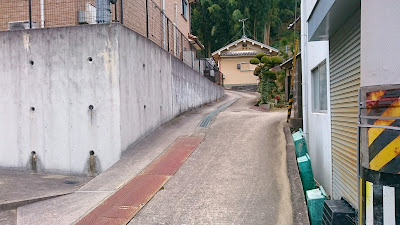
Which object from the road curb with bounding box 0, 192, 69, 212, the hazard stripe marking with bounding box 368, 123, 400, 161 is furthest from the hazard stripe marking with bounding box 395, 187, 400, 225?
the road curb with bounding box 0, 192, 69, 212

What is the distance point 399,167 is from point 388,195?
0.58ft

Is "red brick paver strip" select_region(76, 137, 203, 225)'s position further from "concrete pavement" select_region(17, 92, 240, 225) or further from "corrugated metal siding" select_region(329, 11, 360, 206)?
"corrugated metal siding" select_region(329, 11, 360, 206)

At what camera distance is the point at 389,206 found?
1897 millimetres

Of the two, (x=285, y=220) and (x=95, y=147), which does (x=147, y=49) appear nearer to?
(x=95, y=147)

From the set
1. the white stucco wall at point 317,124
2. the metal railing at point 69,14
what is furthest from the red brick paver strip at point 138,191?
the metal railing at point 69,14

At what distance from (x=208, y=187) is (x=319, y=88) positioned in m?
3.37

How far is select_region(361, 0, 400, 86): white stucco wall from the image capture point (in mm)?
2000

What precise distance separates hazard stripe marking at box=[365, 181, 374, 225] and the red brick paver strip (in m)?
3.42

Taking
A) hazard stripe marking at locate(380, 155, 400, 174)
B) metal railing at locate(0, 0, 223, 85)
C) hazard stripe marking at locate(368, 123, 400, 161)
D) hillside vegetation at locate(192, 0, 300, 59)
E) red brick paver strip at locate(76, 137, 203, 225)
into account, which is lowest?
red brick paver strip at locate(76, 137, 203, 225)

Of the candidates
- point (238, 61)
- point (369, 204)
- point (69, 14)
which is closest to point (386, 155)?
point (369, 204)

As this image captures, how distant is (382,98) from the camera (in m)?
1.94

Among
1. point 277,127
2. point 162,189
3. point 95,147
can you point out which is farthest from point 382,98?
point 277,127

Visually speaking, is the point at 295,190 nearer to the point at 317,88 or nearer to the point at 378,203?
the point at 317,88

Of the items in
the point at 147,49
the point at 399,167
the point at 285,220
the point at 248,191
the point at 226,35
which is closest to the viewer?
the point at 399,167
